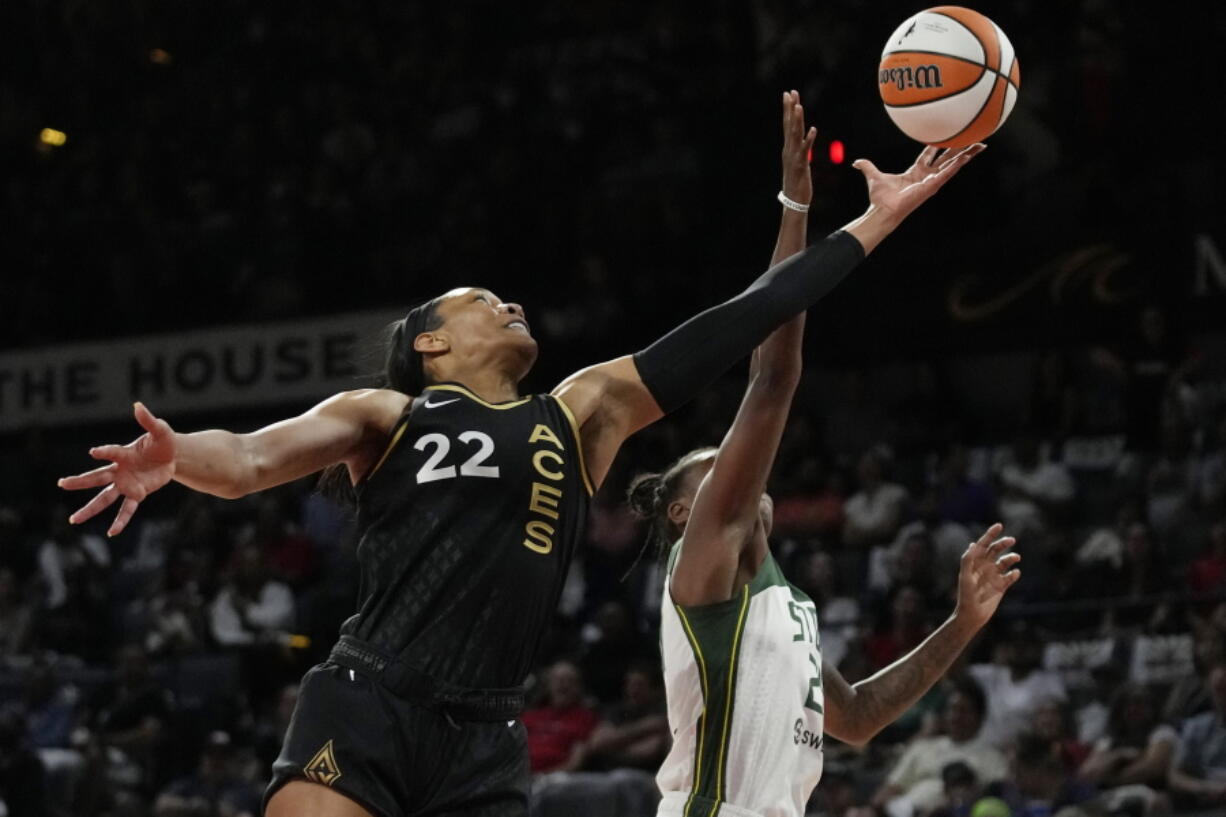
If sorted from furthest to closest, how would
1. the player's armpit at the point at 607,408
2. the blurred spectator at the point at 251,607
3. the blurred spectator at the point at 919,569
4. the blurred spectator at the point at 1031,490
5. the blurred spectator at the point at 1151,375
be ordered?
1. the blurred spectator at the point at 251,607
2. the blurred spectator at the point at 1151,375
3. the blurred spectator at the point at 1031,490
4. the blurred spectator at the point at 919,569
5. the player's armpit at the point at 607,408

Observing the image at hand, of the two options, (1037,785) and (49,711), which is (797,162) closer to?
(1037,785)

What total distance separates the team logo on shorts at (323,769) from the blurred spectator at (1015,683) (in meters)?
6.21

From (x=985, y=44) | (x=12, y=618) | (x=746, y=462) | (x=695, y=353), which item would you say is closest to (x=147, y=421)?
(x=695, y=353)

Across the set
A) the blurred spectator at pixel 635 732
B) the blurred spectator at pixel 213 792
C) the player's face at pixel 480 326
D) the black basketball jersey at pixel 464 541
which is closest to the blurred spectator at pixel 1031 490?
the blurred spectator at pixel 635 732

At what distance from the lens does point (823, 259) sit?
472cm

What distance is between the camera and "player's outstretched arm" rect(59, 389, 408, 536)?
3.95 metres

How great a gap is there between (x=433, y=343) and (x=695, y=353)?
66 cm

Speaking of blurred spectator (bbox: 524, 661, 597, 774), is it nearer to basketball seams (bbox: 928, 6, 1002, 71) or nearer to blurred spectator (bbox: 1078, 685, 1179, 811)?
blurred spectator (bbox: 1078, 685, 1179, 811)

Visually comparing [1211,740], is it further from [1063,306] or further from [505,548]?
[505,548]

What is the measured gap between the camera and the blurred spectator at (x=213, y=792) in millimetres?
11570

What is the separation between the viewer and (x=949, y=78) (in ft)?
18.5

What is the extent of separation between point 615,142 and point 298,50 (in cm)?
439

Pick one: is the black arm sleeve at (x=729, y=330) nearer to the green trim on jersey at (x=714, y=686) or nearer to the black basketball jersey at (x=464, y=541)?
the black basketball jersey at (x=464, y=541)

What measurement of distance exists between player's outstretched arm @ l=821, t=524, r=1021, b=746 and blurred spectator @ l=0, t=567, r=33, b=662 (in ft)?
33.7
